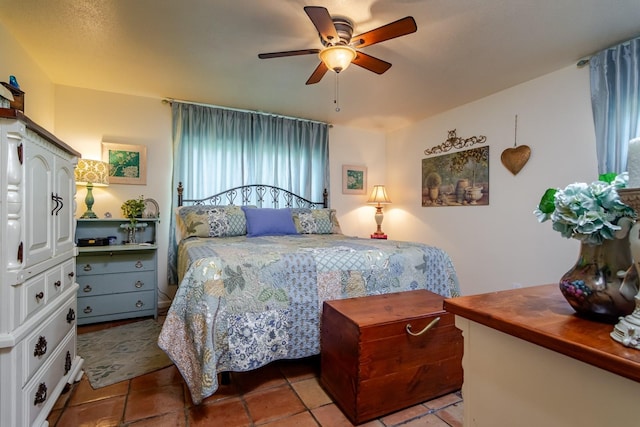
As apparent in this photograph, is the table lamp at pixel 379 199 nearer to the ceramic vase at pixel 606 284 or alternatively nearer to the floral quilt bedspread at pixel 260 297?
the floral quilt bedspread at pixel 260 297

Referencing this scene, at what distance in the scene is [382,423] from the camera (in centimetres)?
152

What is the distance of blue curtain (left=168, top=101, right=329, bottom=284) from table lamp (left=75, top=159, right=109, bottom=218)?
67cm

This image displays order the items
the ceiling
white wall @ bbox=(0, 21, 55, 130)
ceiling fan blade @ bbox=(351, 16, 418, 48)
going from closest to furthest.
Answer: ceiling fan blade @ bbox=(351, 16, 418, 48)
the ceiling
white wall @ bbox=(0, 21, 55, 130)

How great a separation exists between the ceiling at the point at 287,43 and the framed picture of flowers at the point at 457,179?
693 mm

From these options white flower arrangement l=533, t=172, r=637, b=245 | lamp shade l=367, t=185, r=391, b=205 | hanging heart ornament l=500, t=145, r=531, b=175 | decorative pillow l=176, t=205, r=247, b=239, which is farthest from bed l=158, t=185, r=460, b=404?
lamp shade l=367, t=185, r=391, b=205

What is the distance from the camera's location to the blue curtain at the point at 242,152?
11.4 feet

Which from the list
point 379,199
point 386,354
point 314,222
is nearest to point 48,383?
point 386,354

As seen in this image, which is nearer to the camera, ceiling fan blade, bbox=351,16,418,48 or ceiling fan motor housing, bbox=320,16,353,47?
ceiling fan blade, bbox=351,16,418,48

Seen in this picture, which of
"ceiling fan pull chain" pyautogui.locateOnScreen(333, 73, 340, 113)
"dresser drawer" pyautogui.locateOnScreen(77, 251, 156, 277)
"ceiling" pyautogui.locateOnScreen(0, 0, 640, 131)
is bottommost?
"dresser drawer" pyautogui.locateOnScreen(77, 251, 156, 277)

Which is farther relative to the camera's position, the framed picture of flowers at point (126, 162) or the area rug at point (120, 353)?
the framed picture of flowers at point (126, 162)

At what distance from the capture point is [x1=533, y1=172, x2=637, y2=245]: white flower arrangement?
0.58 m

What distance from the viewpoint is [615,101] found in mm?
2336

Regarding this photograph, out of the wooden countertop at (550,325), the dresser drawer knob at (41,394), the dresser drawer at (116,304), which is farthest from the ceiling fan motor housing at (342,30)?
the dresser drawer at (116,304)

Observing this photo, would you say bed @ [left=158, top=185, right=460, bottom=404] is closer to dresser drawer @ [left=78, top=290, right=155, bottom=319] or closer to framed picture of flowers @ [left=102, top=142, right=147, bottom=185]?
dresser drawer @ [left=78, top=290, right=155, bottom=319]
